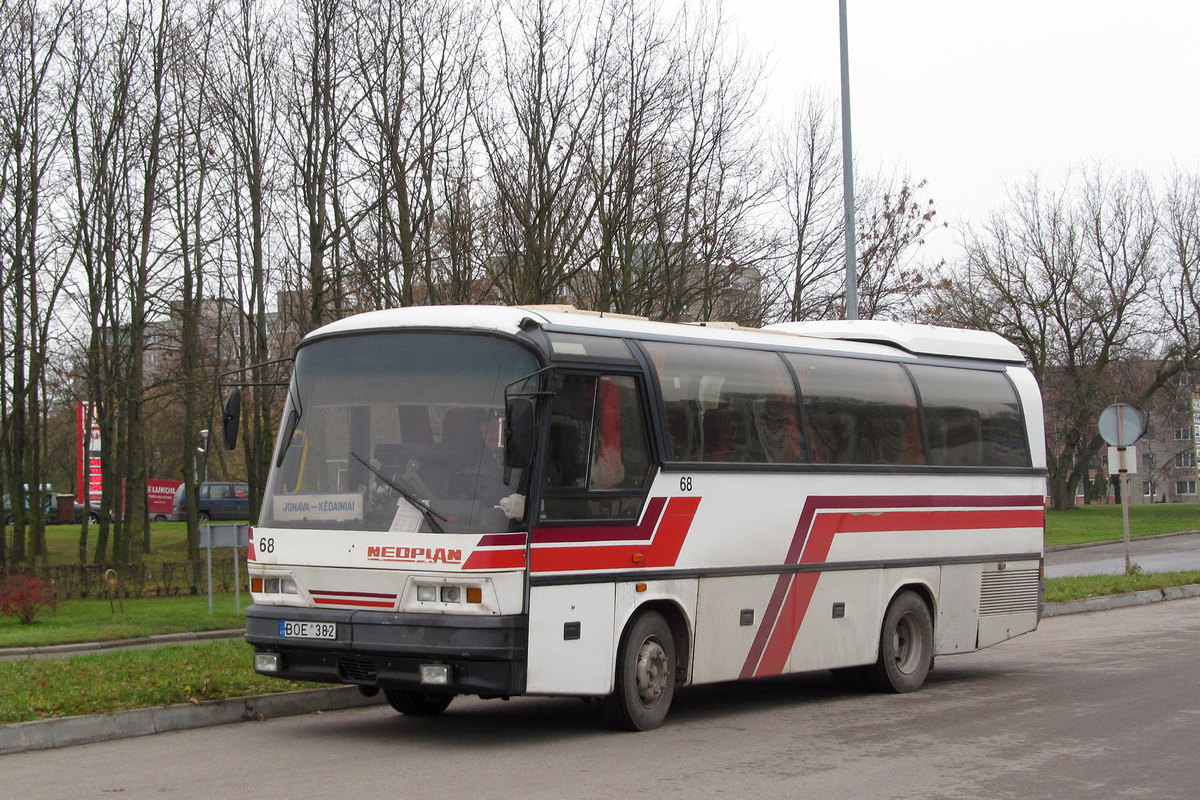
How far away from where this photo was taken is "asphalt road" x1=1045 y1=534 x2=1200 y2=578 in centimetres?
3062

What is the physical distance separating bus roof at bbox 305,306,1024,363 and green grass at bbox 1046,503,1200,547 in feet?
91.4

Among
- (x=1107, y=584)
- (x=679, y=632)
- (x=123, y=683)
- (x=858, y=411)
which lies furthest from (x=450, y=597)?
(x=1107, y=584)

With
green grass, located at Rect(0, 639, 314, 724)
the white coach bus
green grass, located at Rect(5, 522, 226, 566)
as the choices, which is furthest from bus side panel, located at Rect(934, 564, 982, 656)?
green grass, located at Rect(5, 522, 226, 566)

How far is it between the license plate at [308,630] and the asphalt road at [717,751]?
0.76 m

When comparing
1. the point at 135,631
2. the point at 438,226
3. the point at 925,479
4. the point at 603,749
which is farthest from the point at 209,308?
the point at 603,749

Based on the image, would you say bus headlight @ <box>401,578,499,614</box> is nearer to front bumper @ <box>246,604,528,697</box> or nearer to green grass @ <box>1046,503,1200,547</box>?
front bumper @ <box>246,604,528,697</box>

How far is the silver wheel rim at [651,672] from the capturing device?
10695mm

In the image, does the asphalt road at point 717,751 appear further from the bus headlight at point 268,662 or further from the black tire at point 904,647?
the bus headlight at point 268,662

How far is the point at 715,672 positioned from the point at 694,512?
4.41 ft

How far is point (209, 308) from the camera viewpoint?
127 ft

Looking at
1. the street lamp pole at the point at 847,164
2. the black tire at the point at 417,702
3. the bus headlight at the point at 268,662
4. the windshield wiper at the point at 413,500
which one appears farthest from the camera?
the street lamp pole at the point at 847,164

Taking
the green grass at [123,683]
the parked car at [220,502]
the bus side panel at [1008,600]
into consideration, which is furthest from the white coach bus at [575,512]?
the parked car at [220,502]

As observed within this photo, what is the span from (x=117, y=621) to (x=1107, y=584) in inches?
667

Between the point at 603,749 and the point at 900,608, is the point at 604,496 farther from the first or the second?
the point at 900,608
